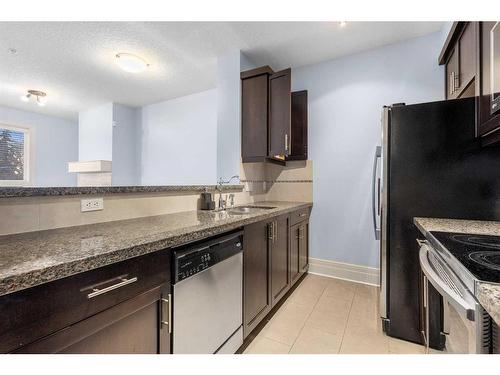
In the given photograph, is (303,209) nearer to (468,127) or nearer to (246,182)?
(246,182)

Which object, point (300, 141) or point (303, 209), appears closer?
point (303, 209)

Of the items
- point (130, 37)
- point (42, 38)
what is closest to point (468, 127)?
point (130, 37)

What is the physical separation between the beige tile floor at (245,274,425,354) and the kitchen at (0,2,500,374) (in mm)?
16

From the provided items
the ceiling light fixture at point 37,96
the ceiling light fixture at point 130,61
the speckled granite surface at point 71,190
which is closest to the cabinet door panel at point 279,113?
the speckled granite surface at point 71,190

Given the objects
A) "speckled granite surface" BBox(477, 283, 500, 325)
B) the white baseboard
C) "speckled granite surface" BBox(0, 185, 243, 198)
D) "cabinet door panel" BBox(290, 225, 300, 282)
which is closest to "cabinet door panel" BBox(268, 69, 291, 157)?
"cabinet door panel" BBox(290, 225, 300, 282)

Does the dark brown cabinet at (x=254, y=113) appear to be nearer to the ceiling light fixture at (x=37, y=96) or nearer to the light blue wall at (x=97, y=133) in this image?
the light blue wall at (x=97, y=133)

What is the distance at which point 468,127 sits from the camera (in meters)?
1.48

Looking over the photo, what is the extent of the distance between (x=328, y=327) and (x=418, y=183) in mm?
1270

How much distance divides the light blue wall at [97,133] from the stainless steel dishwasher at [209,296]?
3.96 m

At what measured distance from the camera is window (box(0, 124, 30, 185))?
4.42 m

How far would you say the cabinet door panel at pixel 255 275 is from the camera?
1545mm

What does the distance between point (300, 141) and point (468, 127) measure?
1677mm

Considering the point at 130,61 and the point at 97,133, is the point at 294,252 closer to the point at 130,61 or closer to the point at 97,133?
the point at 130,61

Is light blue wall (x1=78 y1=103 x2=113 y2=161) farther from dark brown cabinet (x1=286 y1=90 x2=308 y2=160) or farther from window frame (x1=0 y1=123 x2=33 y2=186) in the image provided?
dark brown cabinet (x1=286 y1=90 x2=308 y2=160)
